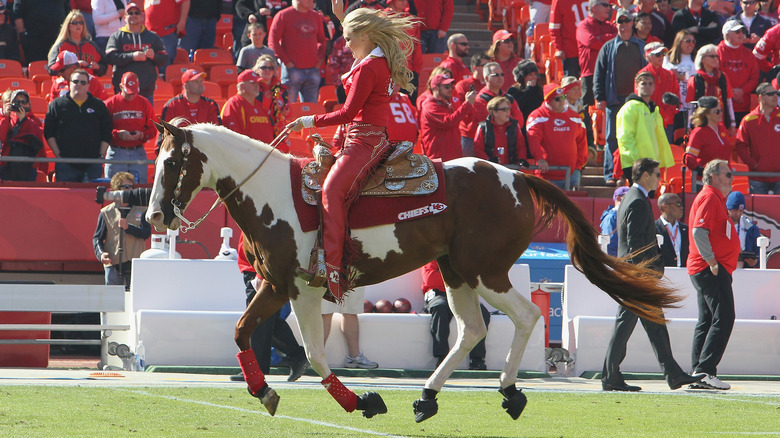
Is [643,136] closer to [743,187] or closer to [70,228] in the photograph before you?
[743,187]

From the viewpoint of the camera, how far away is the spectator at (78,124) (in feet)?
45.9

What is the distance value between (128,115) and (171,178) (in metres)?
7.20

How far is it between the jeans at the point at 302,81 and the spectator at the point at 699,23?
19.8 ft

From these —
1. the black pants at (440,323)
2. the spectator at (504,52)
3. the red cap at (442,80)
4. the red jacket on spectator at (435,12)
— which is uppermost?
the red jacket on spectator at (435,12)

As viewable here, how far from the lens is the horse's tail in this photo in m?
8.14

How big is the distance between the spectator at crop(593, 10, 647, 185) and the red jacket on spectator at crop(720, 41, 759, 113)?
199 cm

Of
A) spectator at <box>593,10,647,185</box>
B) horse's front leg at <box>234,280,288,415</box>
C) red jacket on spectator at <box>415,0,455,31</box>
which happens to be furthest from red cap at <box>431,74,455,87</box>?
horse's front leg at <box>234,280,288,415</box>

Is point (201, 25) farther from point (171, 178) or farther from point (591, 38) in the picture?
point (171, 178)

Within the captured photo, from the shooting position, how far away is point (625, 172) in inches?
564

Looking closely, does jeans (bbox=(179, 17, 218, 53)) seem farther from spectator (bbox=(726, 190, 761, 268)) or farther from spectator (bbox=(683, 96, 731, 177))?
spectator (bbox=(726, 190, 761, 268))

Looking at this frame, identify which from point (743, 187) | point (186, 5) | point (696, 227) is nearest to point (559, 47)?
point (743, 187)

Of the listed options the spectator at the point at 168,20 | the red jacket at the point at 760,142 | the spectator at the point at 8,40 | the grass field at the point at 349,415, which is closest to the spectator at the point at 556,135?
the red jacket at the point at 760,142

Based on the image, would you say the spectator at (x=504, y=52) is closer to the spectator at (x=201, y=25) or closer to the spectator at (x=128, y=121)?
the spectator at (x=201, y=25)

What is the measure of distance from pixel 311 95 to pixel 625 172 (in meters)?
5.42
